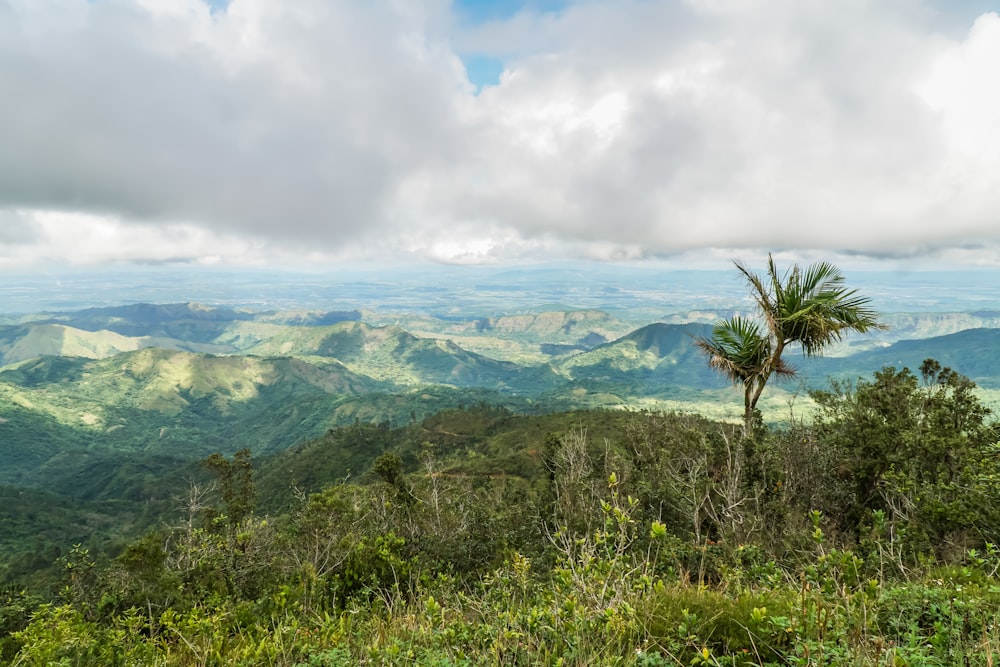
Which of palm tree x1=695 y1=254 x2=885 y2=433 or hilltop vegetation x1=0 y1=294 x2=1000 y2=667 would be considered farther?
palm tree x1=695 y1=254 x2=885 y2=433

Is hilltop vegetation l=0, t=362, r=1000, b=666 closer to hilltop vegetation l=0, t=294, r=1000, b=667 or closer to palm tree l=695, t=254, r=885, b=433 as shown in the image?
hilltop vegetation l=0, t=294, r=1000, b=667

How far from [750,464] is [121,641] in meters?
12.4

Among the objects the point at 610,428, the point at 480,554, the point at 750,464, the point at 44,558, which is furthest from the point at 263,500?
the point at 750,464

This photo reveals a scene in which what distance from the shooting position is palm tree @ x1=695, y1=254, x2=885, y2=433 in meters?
8.73

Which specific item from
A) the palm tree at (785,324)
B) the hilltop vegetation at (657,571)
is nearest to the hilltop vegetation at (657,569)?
the hilltop vegetation at (657,571)

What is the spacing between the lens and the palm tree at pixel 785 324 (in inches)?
344

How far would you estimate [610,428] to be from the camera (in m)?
114

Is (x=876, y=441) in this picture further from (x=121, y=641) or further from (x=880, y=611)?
(x=121, y=641)

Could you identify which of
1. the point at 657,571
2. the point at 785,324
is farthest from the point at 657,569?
the point at 785,324

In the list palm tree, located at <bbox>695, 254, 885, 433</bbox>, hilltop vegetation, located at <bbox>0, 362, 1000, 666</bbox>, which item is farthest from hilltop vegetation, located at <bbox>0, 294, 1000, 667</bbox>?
palm tree, located at <bbox>695, 254, 885, 433</bbox>

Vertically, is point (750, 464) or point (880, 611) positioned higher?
point (880, 611)

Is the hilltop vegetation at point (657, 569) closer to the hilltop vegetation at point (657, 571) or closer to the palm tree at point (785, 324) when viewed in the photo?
the hilltop vegetation at point (657, 571)

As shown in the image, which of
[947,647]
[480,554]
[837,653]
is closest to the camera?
[837,653]

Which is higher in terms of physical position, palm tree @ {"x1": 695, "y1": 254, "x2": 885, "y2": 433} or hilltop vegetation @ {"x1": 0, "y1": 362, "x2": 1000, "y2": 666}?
palm tree @ {"x1": 695, "y1": 254, "x2": 885, "y2": 433}
